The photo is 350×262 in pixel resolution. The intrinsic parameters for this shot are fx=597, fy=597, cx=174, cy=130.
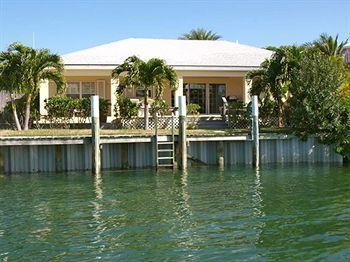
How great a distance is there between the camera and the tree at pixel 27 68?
2748 cm

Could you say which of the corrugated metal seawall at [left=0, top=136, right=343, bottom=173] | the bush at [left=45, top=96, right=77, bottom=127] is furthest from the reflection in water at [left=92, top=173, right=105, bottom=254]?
the bush at [left=45, top=96, right=77, bottom=127]

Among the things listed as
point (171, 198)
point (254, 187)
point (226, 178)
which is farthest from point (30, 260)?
point (226, 178)

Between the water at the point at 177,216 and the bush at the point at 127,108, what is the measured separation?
7259 mm

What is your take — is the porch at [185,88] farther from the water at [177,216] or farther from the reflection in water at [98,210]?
the reflection in water at [98,210]

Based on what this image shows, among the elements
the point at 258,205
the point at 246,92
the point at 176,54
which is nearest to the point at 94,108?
the point at 258,205

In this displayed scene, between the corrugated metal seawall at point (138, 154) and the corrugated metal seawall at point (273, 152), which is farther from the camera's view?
the corrugated metal seawall at point (273, 152)

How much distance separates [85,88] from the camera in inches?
1309

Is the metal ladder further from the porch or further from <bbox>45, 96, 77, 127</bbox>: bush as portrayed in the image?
<bbox>45, 96, 77, 127</bbox>: bush

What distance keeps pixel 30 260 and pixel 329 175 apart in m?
14.3

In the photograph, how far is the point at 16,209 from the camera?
1648 centimetres

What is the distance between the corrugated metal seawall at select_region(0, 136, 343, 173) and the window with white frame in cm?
894

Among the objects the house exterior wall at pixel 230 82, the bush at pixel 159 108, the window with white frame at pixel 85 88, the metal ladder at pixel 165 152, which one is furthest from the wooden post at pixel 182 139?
the house exterior wall at pixel 230 82

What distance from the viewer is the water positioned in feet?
38.8

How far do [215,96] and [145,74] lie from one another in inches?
313
